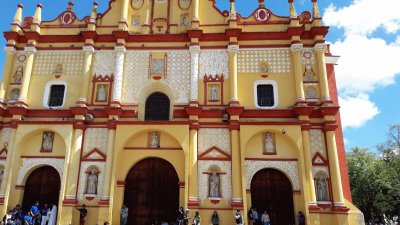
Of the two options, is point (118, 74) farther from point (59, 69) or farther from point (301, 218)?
point (301, 218)

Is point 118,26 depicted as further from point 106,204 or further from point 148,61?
point 106,204

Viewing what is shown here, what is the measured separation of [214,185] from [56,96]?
1076cm

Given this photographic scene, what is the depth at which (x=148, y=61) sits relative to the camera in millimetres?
20922

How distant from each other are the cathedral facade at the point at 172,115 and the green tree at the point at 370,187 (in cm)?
1964

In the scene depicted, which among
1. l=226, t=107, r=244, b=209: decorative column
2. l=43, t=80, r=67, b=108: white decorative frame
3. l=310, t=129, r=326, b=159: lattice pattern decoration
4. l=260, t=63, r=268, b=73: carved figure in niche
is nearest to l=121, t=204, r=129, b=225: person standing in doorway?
l=226, t=107, r=244, b=209: decorative column

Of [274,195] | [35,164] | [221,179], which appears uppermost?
[35,164]

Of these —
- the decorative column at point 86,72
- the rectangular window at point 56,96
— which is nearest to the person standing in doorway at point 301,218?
the decorative column at point 86,72

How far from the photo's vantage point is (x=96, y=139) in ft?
63.1

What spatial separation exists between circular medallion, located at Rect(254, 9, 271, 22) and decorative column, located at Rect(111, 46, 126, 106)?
27.9 feet

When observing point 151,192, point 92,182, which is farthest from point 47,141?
point 151,192

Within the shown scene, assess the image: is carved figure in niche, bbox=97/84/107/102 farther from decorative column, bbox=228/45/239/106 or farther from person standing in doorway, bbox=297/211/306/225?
person standing in doorway, bbox=297/211/306/225

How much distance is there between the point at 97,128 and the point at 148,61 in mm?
4984

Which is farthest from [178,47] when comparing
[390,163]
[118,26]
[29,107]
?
[390,163]

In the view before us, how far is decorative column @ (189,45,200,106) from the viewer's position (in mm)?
19531
